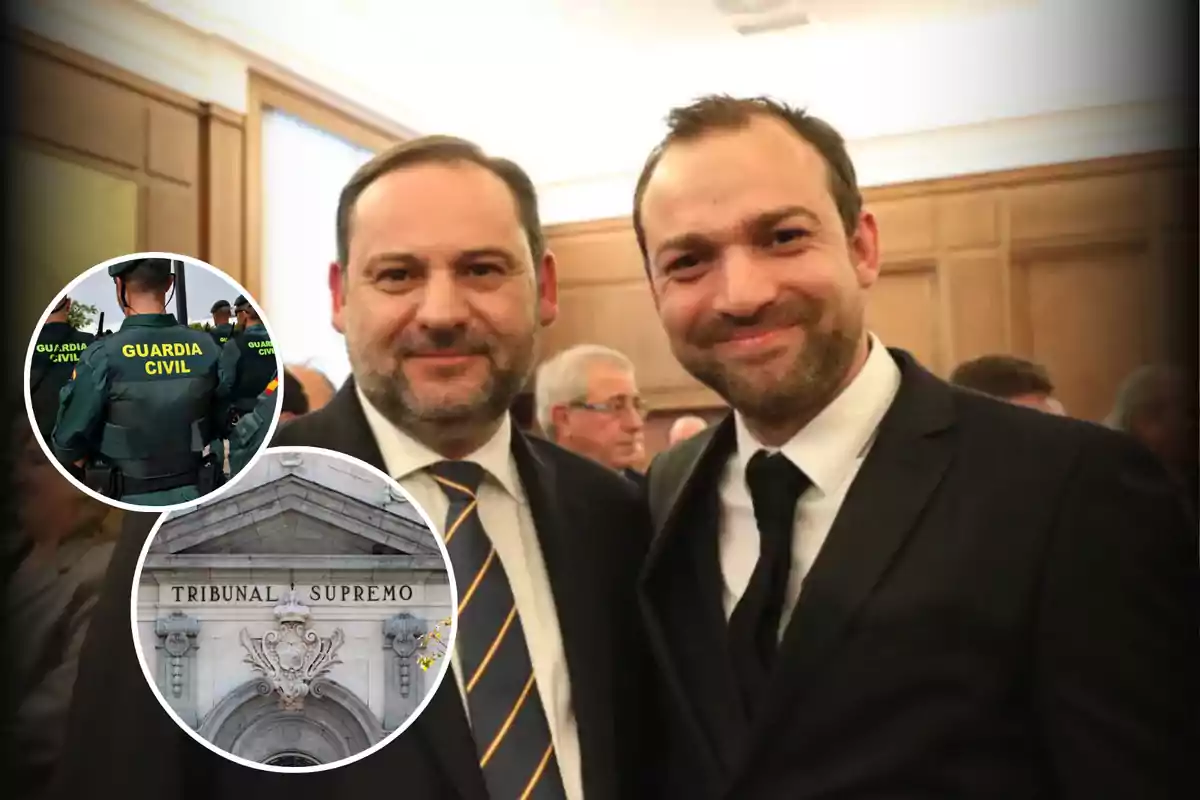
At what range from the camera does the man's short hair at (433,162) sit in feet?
2.61

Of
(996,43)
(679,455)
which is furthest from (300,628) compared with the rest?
(996,43)

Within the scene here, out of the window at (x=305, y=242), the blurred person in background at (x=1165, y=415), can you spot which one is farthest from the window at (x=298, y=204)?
the blurred person in background at (x=1165, y=415)

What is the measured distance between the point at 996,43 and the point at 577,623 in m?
0.60

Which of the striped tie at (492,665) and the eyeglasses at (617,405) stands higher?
the eyeglasses at (617,405)

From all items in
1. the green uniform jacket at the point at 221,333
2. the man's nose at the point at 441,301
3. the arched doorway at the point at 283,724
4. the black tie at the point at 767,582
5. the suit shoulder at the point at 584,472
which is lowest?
the arched doorway at the point at 283,724

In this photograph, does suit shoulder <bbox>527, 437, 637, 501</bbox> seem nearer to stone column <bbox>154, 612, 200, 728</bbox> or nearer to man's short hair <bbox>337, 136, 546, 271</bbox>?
man's short hair <bbox>337, 136, 546, 271</bbox>

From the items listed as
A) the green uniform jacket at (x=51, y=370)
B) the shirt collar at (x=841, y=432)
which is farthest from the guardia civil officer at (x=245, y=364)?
the shirt collar at (x=841, y=432)

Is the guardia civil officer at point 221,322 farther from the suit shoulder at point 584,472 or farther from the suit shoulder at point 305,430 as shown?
the suit shoulder at point 584,472

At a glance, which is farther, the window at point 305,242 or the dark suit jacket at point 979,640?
the window at point 305,242

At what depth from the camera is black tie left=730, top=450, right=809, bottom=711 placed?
747mm

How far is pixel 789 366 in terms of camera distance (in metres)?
0.76

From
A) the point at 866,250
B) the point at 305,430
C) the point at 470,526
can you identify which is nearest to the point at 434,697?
the point at 470,526

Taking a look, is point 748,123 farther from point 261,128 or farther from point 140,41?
point 140,41

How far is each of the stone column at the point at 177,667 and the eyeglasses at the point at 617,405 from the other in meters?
0.37
